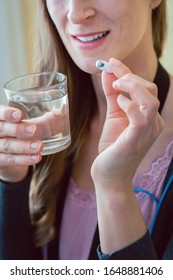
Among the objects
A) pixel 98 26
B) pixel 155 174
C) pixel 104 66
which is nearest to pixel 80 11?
pixel 98 26

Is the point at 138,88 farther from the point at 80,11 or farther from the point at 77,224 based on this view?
the point at 77,224

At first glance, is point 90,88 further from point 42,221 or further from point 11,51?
point 11,51

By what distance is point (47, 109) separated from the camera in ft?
2.61

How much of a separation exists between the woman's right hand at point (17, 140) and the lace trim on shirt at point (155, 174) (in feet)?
1.11

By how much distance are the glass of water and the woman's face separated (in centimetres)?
13

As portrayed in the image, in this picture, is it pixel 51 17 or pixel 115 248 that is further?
pixel 51 17

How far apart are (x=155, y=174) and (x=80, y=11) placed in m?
0.43

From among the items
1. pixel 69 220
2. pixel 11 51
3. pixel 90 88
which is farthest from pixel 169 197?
pixel 11 51

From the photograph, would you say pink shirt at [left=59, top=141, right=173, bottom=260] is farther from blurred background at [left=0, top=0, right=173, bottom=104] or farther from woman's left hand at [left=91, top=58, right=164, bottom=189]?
blurred background at [left=0, top=0, right=173, bottom=104]

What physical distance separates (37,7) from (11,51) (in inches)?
26.7

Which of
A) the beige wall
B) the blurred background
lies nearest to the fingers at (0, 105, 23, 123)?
the beige wall

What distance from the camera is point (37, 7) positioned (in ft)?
3.58

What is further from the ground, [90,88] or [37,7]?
[37,7]

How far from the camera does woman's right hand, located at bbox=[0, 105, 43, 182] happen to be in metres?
0.77
